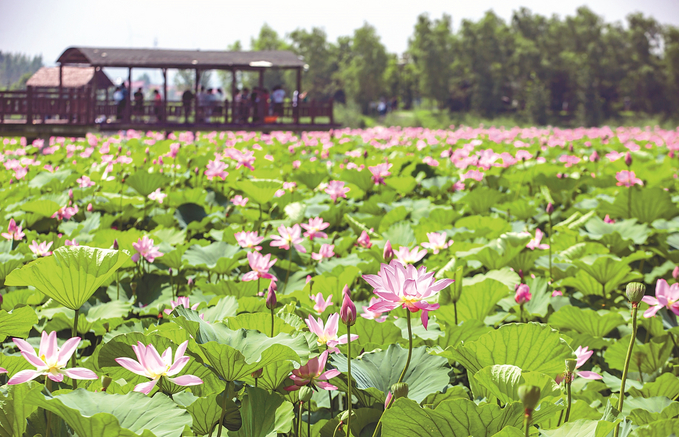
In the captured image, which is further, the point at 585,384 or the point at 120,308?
the point at 120,308

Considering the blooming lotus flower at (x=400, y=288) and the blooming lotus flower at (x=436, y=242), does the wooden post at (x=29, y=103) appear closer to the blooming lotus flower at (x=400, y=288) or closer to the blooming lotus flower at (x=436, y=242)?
the blooming lotus flower at (x=436, y=242)

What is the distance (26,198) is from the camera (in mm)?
3070

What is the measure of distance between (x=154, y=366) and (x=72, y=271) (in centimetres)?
30

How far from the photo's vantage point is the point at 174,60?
54.4 ft

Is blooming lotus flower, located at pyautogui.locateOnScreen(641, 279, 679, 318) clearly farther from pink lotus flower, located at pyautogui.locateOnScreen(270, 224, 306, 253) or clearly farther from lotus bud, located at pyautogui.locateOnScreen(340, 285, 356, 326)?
pink lotus flower, located at pyautogui.locateOnScreen(270, 224, 306, 253)

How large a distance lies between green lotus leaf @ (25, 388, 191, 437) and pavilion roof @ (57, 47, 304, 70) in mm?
15700

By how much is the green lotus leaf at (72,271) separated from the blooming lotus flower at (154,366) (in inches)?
9.8

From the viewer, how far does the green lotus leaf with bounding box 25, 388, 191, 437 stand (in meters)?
0.65

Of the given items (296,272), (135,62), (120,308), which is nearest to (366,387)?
(120,308)

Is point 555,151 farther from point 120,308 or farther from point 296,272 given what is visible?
point 120,308

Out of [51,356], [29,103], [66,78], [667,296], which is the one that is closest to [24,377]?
[51,356]

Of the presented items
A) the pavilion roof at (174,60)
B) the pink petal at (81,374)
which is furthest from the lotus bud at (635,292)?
the pavilion roof at (174,60)

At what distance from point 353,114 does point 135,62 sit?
11918 mm

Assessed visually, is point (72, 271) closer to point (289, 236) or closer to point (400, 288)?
point (400, 288)
